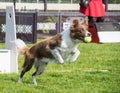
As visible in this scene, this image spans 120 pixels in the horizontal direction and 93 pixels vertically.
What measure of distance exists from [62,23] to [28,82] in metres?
14.1

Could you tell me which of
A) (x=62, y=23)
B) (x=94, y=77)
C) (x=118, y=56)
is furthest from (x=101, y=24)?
(x=94, y=77)

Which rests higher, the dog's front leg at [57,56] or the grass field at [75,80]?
the dog's front leg at [57,56]

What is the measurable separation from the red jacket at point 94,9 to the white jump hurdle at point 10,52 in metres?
10.8

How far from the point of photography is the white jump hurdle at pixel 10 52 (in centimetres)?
1179

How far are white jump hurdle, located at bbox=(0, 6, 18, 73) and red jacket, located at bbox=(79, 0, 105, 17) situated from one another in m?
10.8

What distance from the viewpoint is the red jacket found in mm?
22688

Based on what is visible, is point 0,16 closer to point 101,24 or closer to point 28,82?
point 101,24

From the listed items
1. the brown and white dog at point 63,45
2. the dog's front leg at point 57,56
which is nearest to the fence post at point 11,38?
the brown and white dog at point 63,45

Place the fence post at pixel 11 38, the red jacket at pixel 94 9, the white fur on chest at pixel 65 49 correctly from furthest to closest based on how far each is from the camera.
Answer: the red jacket at pixel 94 9
the fence post at pixel 11 38
the white fur on chest at pixel 65 49

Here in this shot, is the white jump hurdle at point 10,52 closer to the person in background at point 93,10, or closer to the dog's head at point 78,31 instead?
the dog's head at point 78,31

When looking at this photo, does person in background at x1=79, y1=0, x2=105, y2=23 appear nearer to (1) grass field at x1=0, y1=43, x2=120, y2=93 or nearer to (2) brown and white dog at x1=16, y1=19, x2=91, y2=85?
(1) grass field at x1=0, y1=43, x2=120, y2=93

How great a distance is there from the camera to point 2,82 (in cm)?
985

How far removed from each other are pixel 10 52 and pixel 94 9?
37.5 ft

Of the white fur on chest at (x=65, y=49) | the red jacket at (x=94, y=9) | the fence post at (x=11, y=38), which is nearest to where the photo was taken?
the white fur on chest at (x=65, y=49)
